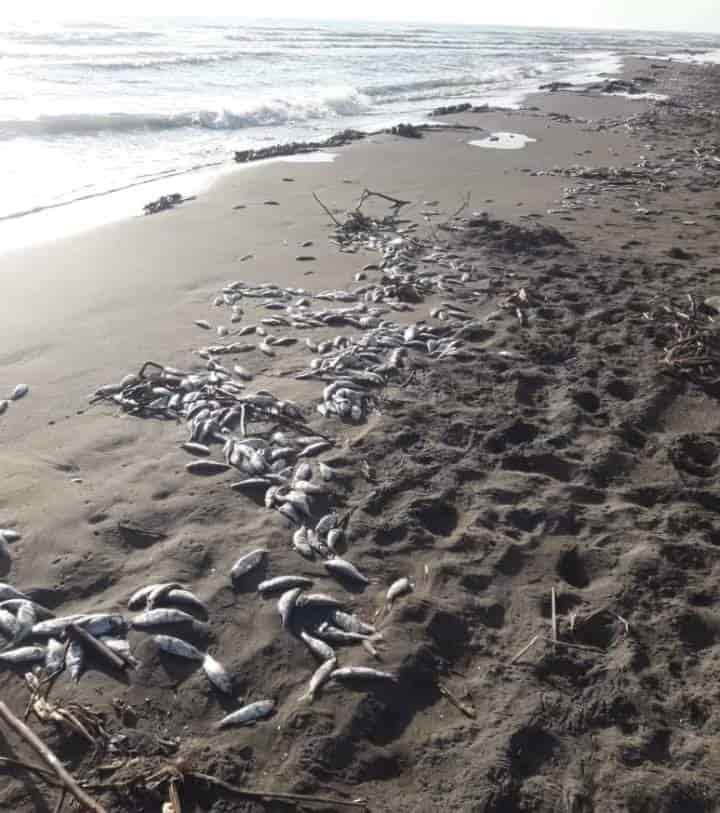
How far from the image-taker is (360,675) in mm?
3488

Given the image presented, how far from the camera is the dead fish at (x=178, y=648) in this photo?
141 inches

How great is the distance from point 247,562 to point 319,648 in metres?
0.77

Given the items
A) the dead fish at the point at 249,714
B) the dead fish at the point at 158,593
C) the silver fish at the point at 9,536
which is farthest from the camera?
the silver fish at the point at 9,536

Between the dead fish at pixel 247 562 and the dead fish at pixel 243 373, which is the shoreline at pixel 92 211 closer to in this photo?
the dead fish at pixel 243 373

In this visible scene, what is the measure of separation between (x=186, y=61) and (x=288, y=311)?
26.3m

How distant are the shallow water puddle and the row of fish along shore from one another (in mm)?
8323

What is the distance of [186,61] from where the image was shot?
29.4 meters

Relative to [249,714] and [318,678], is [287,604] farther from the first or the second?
[249,714]

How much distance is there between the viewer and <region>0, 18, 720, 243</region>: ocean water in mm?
14109

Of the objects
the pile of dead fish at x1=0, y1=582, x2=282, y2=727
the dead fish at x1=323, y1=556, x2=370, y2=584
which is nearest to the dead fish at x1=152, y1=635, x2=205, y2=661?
the pile of dead fish at x1=0, y1=582, x2=282, y2=727

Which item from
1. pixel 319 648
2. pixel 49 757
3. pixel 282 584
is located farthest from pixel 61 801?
pixel 282 584

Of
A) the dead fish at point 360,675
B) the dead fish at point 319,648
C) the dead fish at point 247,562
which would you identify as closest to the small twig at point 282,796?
the dead fish at point 360,675

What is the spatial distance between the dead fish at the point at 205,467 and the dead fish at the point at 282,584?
3.84 ft

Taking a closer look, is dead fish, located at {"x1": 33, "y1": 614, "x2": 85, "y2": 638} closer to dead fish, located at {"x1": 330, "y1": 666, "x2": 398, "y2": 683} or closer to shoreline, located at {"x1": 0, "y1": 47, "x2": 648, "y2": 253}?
dead fish, located at {"x1": 330, "y1": 666, "x2": 398, "y2": 683}
